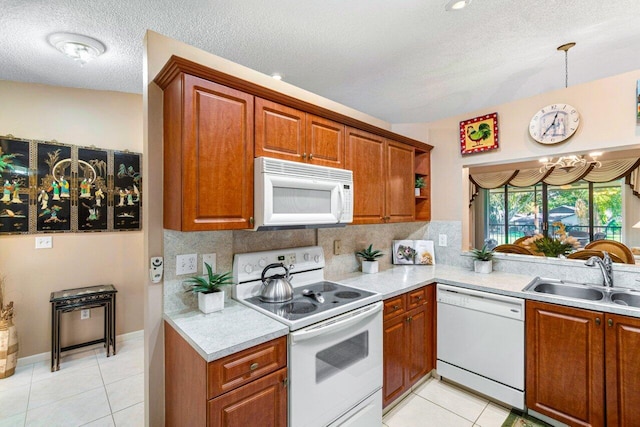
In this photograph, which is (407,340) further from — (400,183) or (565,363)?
(400,183)

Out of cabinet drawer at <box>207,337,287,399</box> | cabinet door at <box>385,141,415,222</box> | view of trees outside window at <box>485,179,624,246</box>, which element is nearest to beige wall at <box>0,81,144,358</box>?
cabinet drawer at <box>207,337,287,399</box>

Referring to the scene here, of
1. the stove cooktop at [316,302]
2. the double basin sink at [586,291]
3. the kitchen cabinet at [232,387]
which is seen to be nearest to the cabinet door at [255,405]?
the kitchen cabinet at [232,387]

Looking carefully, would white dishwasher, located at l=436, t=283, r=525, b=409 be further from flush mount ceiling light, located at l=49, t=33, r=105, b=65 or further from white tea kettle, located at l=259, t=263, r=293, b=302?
flush mount ceiling light, located at l=49, t=33, r=105, b=65

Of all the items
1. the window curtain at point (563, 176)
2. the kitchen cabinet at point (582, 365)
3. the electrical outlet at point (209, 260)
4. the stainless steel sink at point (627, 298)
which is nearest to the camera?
the kitchen cabinet at point (582, 365)

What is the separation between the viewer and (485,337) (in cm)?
224

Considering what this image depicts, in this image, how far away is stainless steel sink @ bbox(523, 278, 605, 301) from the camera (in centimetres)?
220

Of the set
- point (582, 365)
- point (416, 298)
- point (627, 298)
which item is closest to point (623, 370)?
point (582, 365)

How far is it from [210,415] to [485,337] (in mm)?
2013

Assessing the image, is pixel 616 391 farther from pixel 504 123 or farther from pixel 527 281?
pixel 504 123

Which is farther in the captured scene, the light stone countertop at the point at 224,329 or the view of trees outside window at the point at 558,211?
the view of trees outside window at the point at 558,211

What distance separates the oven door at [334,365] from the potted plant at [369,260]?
736 millimetres

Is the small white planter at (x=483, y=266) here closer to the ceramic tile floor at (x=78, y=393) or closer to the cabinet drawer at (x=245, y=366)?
the cabinet drawer at (x=245, y=366)

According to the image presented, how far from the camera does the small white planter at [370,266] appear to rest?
8.84 feet

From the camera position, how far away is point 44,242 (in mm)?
2855
